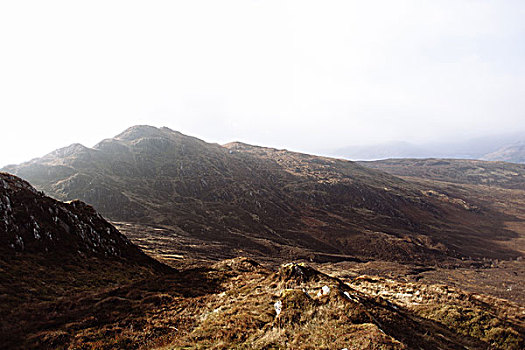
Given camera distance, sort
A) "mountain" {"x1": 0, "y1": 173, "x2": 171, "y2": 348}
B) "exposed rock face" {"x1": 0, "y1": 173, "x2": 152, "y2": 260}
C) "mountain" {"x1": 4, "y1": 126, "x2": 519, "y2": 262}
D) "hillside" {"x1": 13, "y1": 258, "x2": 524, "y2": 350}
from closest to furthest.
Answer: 1. "hillside" {"x1": 13, "y1": 258, "x2": 524, "y2": 350}
2. "mountain" {"x1": 0, "y1": 173, "x2": 171, "y2": 348}
3. "exposed rock face" {"x1": 0, "y1": 173, "x2": 152, "y2": 260}
4. "mountain" {"x1": 4, "y1": 126, "x2": 519, "y2": 262}

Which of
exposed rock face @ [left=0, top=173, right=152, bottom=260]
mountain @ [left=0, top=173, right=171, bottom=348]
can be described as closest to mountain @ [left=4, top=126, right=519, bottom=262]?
exposed rock face @ [left=0, top=173, right=152, bottom=260]

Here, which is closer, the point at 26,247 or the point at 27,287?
the point at 27,287

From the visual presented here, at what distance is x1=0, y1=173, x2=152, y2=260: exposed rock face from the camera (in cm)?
3054

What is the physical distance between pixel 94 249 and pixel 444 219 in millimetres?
238878

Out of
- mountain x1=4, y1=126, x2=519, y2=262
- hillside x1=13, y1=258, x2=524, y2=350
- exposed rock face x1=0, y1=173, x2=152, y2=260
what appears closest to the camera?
hillside x1=13, y1=258, x2=524, y2=350

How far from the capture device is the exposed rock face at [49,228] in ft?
100

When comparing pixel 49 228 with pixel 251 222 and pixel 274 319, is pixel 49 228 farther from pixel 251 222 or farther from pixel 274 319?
pixel 251 222

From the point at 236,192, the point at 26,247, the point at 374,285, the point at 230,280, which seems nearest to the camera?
the point at 230,280

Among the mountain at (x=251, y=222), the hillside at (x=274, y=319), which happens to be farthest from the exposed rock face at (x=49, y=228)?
the mountain at (x=251, y=222)

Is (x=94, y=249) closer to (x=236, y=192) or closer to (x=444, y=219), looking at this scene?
(x=236, y=192)

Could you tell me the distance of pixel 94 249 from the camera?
37.2 m

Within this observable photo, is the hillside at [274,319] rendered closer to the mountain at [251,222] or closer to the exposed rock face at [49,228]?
Result: the exposed rock face at [49,228]

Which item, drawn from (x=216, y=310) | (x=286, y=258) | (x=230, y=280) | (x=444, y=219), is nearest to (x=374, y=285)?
(x=230, y=280)

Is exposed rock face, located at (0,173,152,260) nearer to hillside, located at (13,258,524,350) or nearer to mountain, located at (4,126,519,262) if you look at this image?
hillside, located at (13,258,524,350)
